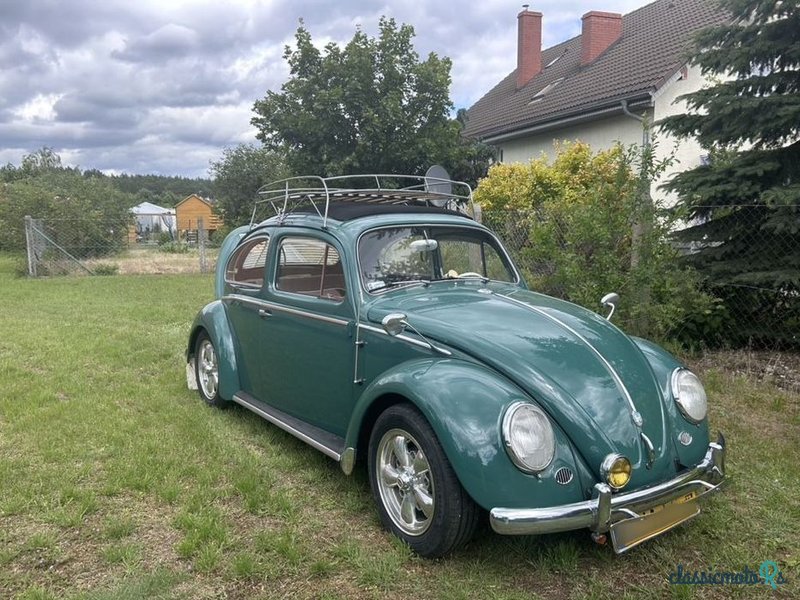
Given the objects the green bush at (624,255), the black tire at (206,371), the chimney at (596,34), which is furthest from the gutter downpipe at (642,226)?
the chimney at (596,34)

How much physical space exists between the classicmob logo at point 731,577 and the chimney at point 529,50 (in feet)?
70.6

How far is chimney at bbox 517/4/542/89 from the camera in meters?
22.3

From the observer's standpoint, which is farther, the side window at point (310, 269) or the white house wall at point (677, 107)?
the white house wall at point (677, 107)

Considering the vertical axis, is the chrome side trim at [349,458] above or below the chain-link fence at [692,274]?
below

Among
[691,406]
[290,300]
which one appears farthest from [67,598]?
[691,406]

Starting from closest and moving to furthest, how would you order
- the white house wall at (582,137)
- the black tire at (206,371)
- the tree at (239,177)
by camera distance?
the black tire at (206,371)
the white house wall at (582,137)
the tree at (239,177)

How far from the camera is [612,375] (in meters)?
3.18

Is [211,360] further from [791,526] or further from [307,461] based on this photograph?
[791,526]

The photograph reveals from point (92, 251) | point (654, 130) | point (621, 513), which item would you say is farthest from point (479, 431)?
point (92, 251)

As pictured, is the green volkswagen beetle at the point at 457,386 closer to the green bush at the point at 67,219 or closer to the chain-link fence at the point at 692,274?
the chain-link fence at the point at 692,274

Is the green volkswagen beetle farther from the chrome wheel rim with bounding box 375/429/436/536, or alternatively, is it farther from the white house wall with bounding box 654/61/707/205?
the white house wall with bounding box 654/61/707/205

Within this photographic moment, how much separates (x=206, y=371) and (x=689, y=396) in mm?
4034

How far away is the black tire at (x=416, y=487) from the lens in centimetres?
296

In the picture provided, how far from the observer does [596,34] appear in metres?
19.0
